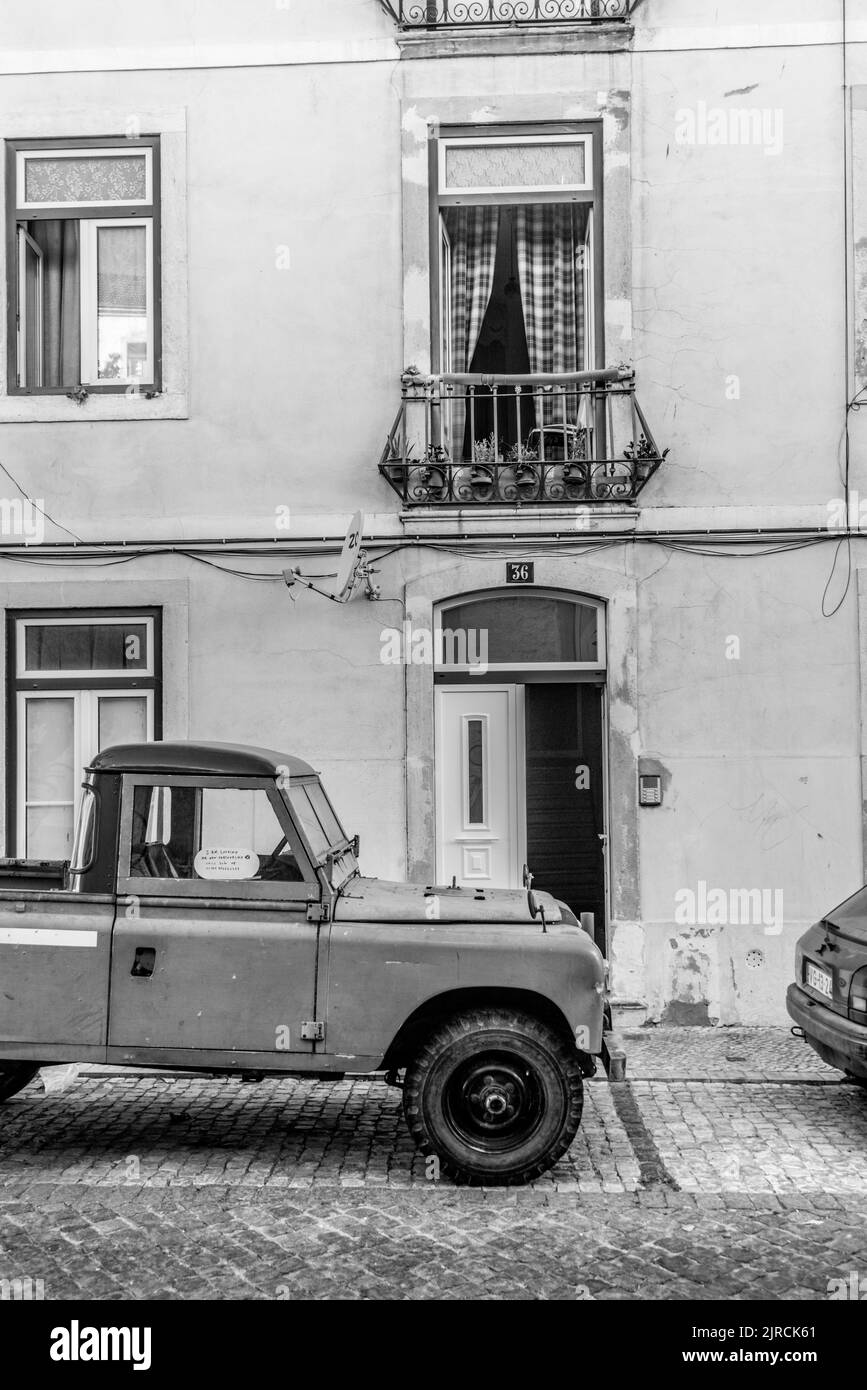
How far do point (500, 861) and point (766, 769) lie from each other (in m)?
2.23

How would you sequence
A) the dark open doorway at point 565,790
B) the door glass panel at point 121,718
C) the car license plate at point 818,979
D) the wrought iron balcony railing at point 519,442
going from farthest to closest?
1. the dark open doorway at point 565,790
2. the door glass panel at point 121,718
3. the wrought iron balcony railing at point 519,442
4. the car license plate at point 818,979

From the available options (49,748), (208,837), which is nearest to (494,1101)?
Answer: (208,837)

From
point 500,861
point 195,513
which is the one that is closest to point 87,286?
point 195,513

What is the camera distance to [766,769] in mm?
10047

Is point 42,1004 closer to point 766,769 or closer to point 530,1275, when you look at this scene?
point 530,1275

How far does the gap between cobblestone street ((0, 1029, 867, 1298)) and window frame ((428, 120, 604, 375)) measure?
590 centimetres

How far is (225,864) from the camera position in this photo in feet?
20.6

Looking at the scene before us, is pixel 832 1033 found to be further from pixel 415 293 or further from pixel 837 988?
pixel 415 293

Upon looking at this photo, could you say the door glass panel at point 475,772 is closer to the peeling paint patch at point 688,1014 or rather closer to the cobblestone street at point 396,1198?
the peeling paint patch at point 688,1014

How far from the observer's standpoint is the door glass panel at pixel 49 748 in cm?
1047

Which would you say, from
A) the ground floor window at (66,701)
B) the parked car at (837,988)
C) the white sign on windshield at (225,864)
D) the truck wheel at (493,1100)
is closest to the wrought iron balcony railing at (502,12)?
the ground floor window at (66,701)

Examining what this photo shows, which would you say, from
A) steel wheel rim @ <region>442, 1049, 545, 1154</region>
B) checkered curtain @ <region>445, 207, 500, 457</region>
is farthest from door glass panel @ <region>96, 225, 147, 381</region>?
steel wheel rim @ <region>442, 1049, 545, 1154</region>

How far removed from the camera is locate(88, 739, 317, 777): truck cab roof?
6.36 m

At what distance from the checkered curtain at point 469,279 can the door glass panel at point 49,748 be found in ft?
14.2
